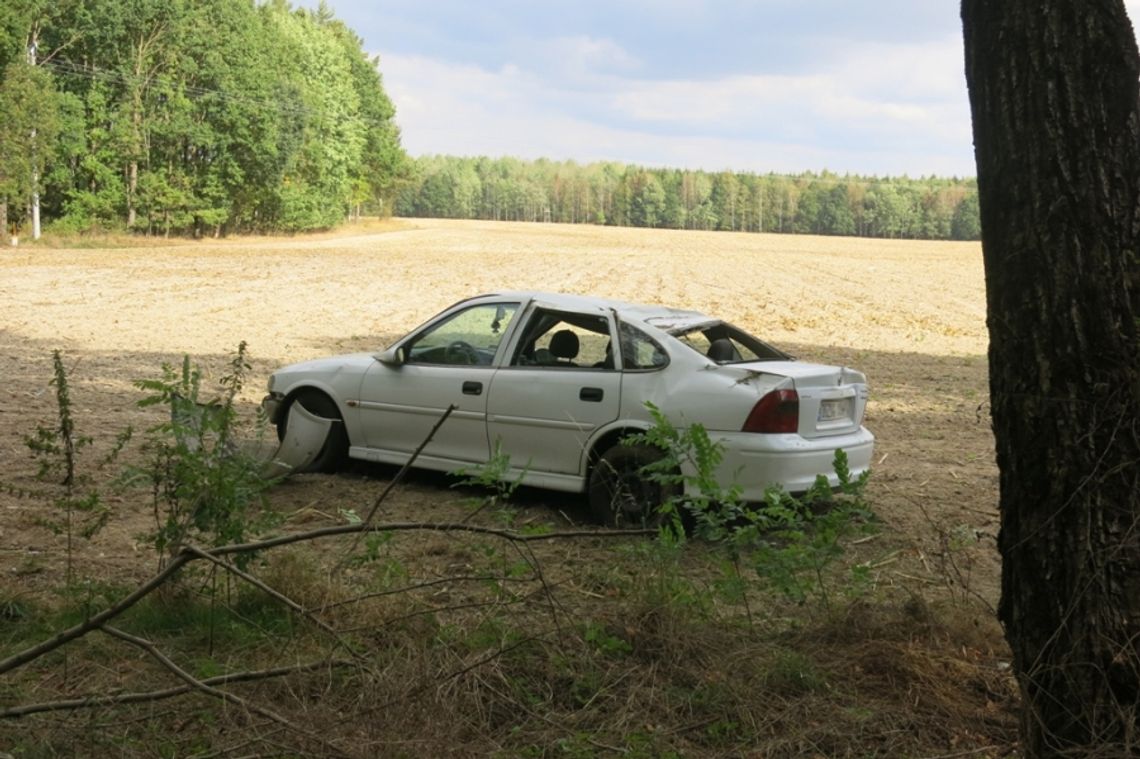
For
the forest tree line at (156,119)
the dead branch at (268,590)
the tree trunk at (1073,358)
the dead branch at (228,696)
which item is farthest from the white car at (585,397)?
the forest tree line at (156,119)

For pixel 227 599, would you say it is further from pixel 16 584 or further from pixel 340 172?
pixel 340 172

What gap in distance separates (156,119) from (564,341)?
201ft

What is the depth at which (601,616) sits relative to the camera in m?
5.01

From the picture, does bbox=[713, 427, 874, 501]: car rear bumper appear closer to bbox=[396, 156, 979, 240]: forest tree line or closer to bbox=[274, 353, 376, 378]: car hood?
bbox=[274, 353, 376, 378]: car hood

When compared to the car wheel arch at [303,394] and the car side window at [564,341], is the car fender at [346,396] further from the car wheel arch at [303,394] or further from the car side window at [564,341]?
the car side window at [564,341]

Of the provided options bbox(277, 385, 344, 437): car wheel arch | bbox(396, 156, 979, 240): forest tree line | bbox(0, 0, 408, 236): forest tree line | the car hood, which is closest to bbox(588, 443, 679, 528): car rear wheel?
the car hood

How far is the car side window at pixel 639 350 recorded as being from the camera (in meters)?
7.67

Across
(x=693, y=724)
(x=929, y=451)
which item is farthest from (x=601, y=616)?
(x=929, y=451)

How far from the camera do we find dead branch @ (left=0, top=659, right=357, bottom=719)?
379cm

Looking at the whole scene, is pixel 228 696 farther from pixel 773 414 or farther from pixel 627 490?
pixel 773 414

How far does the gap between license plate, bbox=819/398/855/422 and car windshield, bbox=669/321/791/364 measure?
2.16ft

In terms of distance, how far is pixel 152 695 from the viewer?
3871 millimetres

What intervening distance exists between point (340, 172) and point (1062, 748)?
289 ft

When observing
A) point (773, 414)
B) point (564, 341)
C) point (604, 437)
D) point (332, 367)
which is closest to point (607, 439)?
point (604, 437)
